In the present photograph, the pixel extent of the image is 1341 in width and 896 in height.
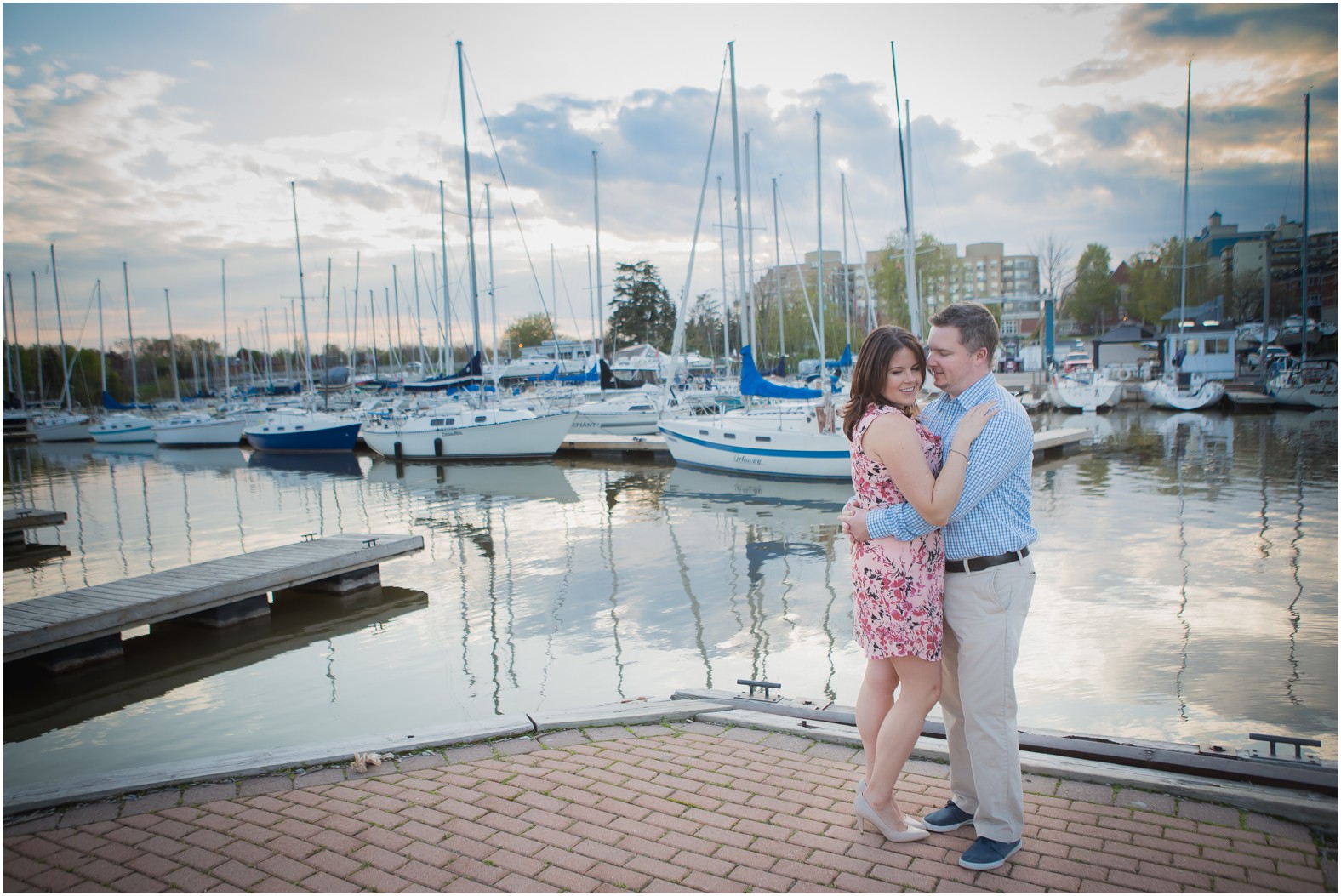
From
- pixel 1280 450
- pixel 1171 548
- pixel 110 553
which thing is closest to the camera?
→ pixel 1171 548

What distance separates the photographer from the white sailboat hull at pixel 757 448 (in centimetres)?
1895

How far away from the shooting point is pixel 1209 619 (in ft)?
26.5

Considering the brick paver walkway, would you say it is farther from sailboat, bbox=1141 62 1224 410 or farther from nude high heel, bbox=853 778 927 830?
sailboat, bbox=1141 62 1224 410

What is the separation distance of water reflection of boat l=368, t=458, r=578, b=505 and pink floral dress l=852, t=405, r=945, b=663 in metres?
14.8

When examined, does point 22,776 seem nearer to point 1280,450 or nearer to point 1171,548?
point 1171,548

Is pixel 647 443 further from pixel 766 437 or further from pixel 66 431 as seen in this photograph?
pixel 66 431

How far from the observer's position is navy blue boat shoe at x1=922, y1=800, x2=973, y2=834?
11.1 ft

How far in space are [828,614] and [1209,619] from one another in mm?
3614

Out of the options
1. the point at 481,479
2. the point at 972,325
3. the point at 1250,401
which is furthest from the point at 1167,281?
the point at 972,325

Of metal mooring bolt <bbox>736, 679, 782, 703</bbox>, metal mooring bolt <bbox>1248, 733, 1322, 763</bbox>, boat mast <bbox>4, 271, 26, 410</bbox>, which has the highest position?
boat mast <bbox>4, 271, 26, 410</bbox>

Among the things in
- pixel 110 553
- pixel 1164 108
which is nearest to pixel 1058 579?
pixel 110 553

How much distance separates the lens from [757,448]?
20141 millimetres

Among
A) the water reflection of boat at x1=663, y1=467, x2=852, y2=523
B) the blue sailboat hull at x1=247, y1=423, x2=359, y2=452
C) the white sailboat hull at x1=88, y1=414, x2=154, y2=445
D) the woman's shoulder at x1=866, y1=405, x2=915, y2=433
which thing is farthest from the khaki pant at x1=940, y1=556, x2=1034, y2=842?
the white sailboat hull at x1=88, y1=414, x2=154, y2=445

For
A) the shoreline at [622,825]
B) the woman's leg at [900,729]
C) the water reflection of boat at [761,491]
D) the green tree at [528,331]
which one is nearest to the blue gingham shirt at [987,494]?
the woman's leg at [900,729]
